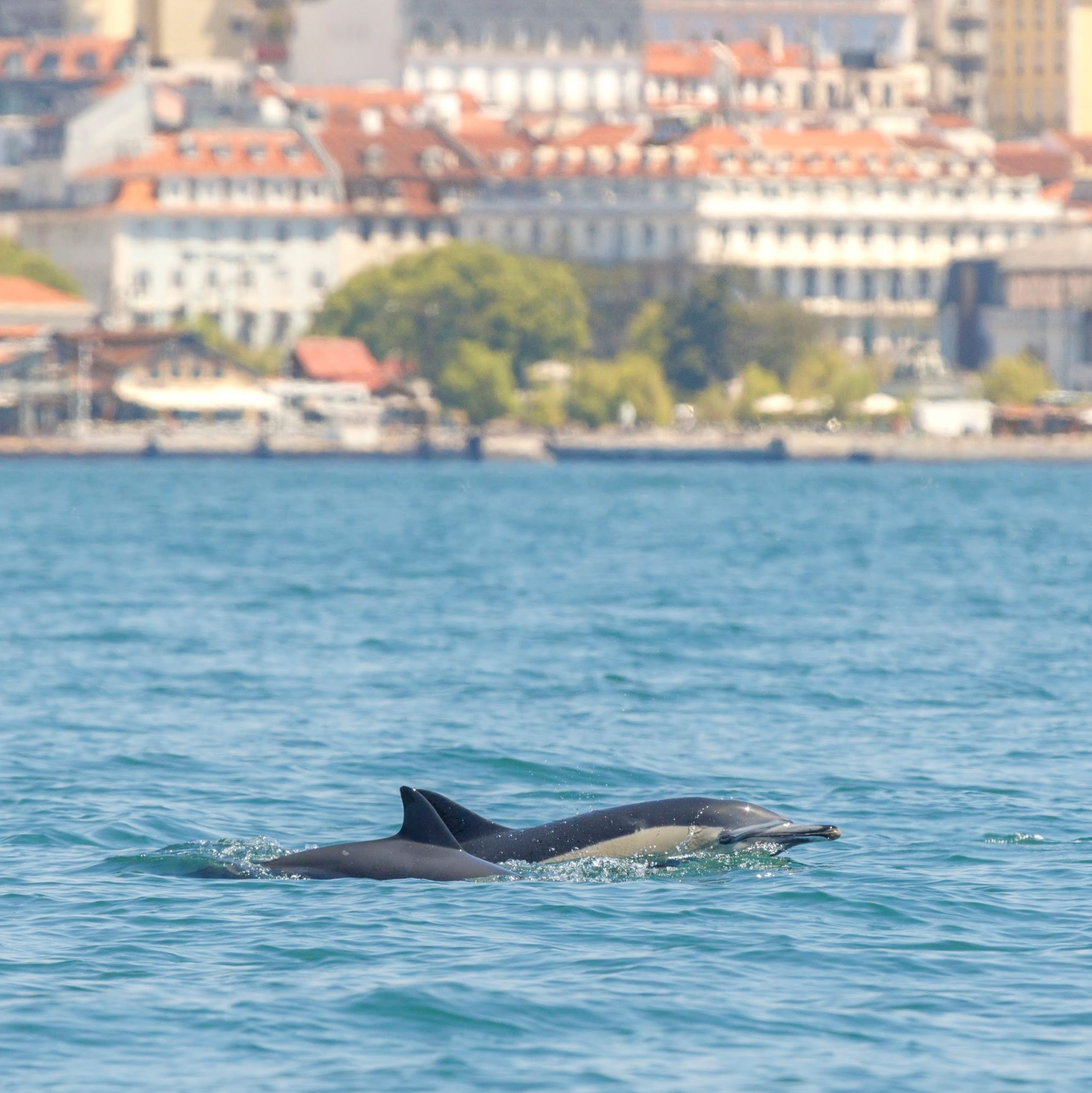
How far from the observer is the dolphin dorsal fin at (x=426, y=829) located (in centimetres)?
2045

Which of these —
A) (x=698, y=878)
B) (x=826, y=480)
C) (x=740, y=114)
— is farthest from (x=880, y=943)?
(x=740, y=114)

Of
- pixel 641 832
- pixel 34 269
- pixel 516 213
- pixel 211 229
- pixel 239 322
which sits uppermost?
pixel 516 213

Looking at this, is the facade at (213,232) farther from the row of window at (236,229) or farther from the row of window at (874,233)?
the row of window at (874,233)

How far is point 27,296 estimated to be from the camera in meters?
158

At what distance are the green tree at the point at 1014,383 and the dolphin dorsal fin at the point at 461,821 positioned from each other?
13866cm

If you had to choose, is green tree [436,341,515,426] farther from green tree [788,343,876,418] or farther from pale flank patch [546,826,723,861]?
pale flank patch [546,826,723,861]

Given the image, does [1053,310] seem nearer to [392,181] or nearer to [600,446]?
[600,446]

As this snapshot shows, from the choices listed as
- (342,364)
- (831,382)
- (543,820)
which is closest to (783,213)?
(831,382)

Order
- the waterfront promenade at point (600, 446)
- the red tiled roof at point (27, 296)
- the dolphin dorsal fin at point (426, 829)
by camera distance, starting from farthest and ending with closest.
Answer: the red tiled roof at point (27, 296)
the waterfront promenade at point (600, 446)
the dolphin dorsal fin at point (426, 829)

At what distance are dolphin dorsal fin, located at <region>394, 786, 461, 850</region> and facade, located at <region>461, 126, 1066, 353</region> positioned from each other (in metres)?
155

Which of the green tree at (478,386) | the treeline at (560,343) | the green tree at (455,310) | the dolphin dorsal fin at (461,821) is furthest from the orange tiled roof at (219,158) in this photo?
the dolphin dorsal fin at (461,821)

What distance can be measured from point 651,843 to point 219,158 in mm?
152081

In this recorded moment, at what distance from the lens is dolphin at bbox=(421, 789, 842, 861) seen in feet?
68.8

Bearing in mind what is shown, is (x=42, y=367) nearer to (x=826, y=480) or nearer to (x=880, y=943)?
(x=826, y=480)
